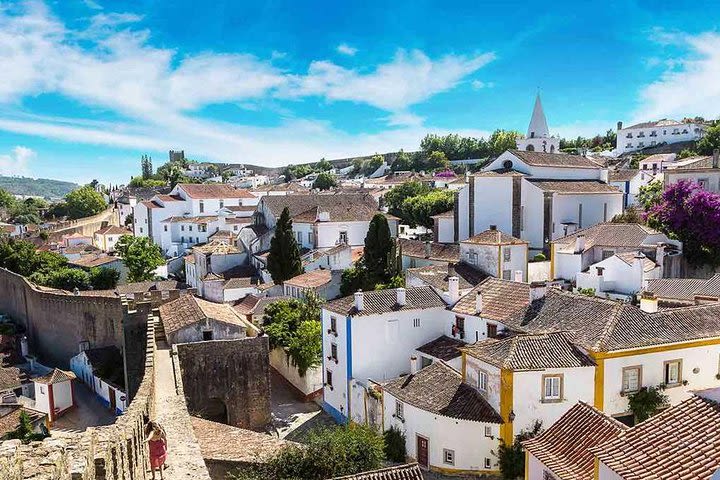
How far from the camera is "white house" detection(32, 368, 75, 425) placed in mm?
26109

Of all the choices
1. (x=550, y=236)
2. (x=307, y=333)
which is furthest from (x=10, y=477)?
(x=550, y=236)

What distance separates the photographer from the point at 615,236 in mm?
26656

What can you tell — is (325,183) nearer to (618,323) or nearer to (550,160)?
(550,160)

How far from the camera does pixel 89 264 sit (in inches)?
1706

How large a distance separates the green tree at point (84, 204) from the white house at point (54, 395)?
56.7 meters

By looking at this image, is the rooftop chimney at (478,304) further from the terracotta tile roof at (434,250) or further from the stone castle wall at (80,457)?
the stone castle wall at (80,457)

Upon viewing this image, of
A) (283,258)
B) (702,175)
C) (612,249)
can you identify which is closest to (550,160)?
(702,175)

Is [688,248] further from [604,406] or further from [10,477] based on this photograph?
[10,477]

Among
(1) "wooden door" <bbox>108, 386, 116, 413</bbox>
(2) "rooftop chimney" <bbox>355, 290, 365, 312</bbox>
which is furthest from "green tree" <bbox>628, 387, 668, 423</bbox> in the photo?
(1) "wooden door" <bbox>108, 386, 116, 413</bbox>

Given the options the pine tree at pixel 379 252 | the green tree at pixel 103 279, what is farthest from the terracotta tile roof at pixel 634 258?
the green tree at pixel 103 279

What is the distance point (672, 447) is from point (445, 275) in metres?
17.2

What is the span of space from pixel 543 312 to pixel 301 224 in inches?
931

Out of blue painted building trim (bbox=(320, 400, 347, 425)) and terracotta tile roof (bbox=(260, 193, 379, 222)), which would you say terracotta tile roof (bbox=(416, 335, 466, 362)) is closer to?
blue painted building trim (bbox=(320, 400, 347, 425))

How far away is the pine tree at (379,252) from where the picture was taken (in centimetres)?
3075
